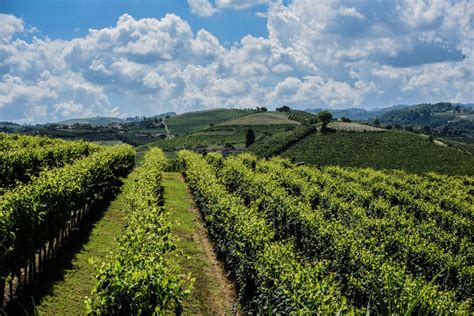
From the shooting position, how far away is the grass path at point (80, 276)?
40.4 feet

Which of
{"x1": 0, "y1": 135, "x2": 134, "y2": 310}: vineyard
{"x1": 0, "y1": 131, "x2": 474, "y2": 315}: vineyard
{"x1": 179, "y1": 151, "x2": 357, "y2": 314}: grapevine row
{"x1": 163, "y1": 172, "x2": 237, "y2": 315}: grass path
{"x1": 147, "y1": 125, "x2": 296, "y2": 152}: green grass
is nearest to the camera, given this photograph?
{"x1": 0, "y1": 131, "x2": 474, "y2": 315}: vineyard

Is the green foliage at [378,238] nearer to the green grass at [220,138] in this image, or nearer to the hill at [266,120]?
the green grass at [220,138]

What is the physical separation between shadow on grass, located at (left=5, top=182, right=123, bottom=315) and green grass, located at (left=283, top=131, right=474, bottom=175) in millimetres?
70671

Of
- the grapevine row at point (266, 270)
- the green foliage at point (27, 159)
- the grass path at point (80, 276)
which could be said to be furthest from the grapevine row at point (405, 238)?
the green foliage at point (27, 159)

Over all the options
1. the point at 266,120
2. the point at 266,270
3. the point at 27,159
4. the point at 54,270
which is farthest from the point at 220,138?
the point at 266,270

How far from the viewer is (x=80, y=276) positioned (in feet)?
48.1

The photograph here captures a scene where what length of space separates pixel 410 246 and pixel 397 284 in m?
6.50

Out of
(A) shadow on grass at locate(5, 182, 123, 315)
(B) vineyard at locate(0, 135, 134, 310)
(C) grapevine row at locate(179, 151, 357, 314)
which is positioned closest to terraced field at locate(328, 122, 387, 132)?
(B) vineyard at locate(0, 135, 134, 310)

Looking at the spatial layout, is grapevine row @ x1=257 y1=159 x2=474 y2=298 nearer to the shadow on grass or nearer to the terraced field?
the shadow on grass

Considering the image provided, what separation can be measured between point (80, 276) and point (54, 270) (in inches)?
43.3

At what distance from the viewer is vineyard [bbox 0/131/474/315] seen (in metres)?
9.24

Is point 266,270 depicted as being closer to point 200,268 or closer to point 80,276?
point 200,268

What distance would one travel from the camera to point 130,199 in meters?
19.5

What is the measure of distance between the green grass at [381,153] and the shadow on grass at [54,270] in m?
70.7
